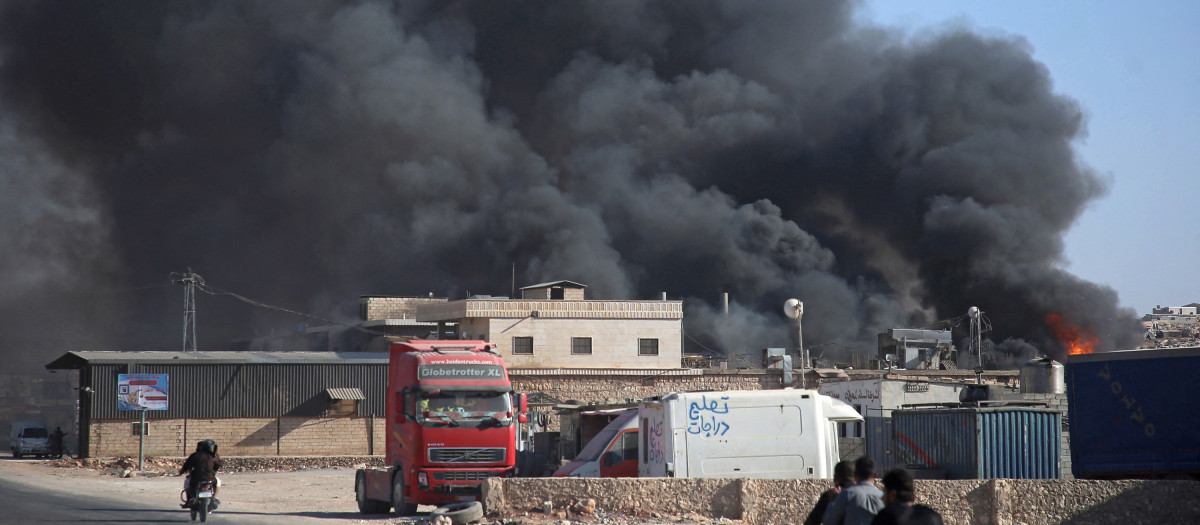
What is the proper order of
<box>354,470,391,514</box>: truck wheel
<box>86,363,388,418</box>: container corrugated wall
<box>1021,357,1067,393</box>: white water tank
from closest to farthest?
<box>354,470,391,514</box>: truck wheel → <box>1021,357,1067,393</box>: white water tank → <box>86,363,388,418</box>: container corrugated wall

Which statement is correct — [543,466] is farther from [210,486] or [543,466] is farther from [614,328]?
[614,328]

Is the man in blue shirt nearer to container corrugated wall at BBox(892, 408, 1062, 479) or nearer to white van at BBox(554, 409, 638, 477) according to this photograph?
white van at BBox(554, 409, 638, 477)

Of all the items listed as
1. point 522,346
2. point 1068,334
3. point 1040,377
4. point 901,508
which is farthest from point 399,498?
point 1068,334

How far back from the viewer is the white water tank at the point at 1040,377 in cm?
3006

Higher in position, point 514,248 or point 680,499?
point 514,248

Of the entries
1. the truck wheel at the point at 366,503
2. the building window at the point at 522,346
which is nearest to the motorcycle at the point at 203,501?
the truck wheel at the point at 366,503

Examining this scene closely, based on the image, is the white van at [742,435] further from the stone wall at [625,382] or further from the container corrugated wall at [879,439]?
the stone wall at [625,382]

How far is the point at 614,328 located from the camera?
44156 millimetres

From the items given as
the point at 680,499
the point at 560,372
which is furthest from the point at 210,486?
the point at 560,372

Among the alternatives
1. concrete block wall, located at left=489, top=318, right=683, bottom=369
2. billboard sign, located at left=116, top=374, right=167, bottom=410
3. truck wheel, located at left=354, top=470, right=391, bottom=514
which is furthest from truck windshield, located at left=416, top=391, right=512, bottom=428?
concrete block wall, located at left=489, top=318, right=683, bottom=369

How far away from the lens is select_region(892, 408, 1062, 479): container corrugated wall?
19.2 metres

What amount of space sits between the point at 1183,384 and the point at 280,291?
63311 mm

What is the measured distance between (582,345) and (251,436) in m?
12.7

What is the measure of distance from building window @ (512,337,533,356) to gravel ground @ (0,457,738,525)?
320 inches
